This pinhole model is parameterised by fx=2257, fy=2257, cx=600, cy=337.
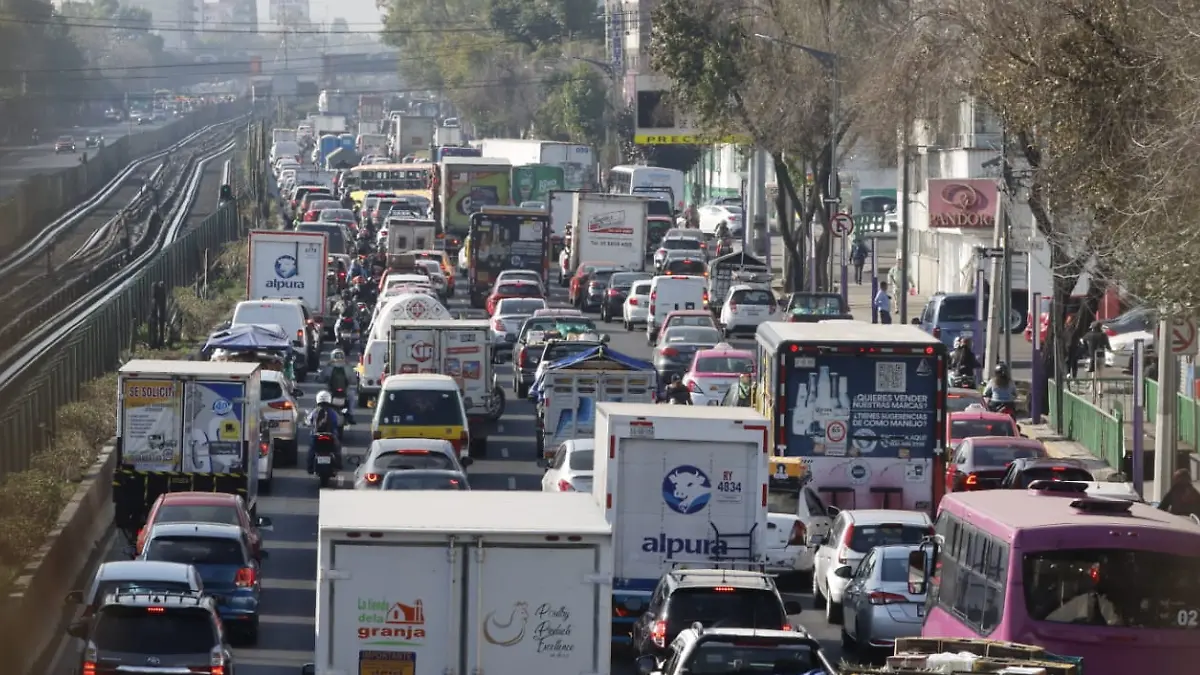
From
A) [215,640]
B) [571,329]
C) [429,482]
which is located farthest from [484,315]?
[215,640]

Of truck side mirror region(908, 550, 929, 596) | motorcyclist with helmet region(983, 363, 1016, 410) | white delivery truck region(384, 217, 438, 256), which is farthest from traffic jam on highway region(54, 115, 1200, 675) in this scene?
white delivery truck region(384, 217, 438, 256)

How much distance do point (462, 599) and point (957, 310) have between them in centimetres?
3530

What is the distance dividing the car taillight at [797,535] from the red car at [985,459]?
4.14m

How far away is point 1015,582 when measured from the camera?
1523cm

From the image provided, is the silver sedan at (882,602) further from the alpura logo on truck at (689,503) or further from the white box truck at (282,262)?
the white box truck at (282,262)

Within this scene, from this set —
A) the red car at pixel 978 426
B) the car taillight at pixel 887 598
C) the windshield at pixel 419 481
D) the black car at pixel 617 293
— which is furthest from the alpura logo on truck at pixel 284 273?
the car taillight at pixel 887 598

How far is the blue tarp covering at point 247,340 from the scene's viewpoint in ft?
127

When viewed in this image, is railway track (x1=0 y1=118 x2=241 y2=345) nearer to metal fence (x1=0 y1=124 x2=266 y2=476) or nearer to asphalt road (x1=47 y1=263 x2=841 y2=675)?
metal fence (x1=0 y1=124 x2=266 y2=476)

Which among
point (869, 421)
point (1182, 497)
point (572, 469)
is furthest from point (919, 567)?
point (572, 469)

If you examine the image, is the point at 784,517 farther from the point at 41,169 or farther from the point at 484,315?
the point at 41,169

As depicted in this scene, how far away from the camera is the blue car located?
856 inches

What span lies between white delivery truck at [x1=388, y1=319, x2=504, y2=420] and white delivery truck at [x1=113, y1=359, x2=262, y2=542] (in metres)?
9.54

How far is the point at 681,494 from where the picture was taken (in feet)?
72.8

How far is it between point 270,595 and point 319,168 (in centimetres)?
10856
